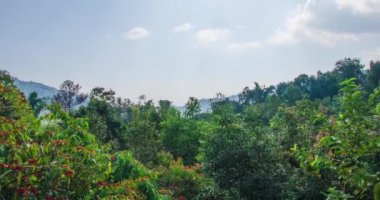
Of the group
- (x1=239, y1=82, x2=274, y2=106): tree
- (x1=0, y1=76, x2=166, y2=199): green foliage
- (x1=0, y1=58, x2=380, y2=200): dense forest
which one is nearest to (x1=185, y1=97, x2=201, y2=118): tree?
(x1=0, y1=58, x2=380, y2=200): dense forest

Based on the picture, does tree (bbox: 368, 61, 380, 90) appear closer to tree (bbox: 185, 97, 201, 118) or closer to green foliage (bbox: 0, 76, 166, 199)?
tree (bbox: 185, 97, 201, 118)

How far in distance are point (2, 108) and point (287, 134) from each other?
1384 cm

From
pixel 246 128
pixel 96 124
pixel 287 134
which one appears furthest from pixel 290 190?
pixel 96 124

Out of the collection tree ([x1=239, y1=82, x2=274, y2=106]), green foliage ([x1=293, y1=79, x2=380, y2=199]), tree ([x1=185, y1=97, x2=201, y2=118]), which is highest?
tree ([x1=239, y1=82, x2=274, y2=106])

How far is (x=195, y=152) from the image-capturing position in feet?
81.3

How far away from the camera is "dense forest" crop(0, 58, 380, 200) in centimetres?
337

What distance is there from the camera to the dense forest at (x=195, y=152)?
337 cm

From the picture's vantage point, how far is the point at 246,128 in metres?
14.9

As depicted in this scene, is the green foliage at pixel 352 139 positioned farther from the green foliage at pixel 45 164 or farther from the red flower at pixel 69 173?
the green foliage at pixel 45 164

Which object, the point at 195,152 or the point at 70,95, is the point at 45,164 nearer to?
the point at 195,152

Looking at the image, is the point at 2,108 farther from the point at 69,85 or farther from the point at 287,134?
Answer: the point at 69,85

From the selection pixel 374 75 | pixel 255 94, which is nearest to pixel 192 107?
pixel 374 75

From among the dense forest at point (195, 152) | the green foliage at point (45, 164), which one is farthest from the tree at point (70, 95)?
the green foliage at point (45, 164)

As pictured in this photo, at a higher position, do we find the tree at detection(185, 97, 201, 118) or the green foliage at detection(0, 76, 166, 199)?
the tree at detection(185, 97, 201, 118)
